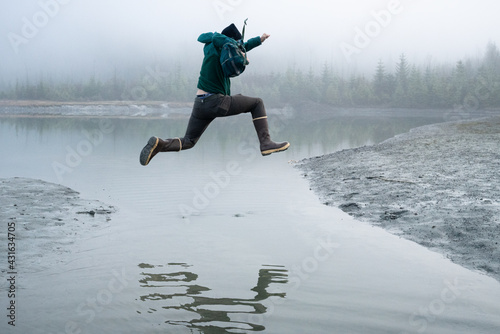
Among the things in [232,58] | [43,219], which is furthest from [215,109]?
[43,219]

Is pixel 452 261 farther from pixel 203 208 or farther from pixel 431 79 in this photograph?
pixel 431 79

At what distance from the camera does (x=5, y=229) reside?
10.4 m

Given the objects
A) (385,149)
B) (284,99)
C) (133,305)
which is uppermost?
(284,99)

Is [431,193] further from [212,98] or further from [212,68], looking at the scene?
[212,68]

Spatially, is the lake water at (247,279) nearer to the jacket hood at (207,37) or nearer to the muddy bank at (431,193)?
the muddy bank at (431,193)

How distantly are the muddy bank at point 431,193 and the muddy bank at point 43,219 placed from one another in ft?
19.8

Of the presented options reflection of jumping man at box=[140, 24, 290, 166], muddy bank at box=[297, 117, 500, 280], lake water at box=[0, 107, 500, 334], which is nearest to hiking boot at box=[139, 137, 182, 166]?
reflection of jumping man at box=[140, 24, 290, 166]

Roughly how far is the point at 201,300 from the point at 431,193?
8024 mm

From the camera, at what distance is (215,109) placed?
8719mm

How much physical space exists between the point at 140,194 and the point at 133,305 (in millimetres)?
8947

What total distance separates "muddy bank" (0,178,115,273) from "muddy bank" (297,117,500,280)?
603cm

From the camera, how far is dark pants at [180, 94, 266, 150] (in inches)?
343

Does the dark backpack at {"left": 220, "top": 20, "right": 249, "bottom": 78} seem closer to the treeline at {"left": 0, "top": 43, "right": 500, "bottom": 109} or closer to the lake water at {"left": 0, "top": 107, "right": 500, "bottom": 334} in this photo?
the lake water at {"left": 0, "top": 107, "right": 500, "bottom": 334}

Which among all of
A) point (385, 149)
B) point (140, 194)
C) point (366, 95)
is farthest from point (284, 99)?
point (140, 194)
